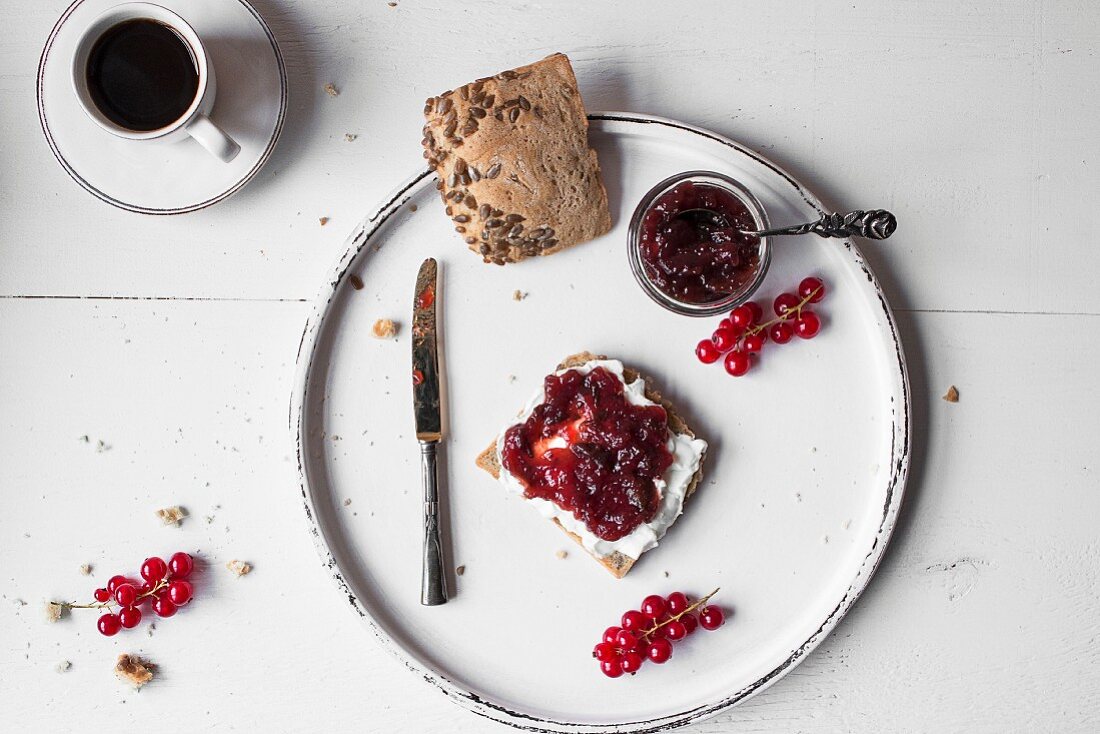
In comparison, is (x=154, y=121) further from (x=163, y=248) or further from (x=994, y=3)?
(x=994, y=3)

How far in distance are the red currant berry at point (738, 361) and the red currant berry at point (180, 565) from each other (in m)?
1.46

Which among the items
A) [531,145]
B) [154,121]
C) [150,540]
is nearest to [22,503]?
[150,540]

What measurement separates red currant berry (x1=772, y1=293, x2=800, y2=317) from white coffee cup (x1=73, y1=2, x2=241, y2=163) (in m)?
1.34

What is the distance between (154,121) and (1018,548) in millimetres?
2428

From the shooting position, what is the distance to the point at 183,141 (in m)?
2.03

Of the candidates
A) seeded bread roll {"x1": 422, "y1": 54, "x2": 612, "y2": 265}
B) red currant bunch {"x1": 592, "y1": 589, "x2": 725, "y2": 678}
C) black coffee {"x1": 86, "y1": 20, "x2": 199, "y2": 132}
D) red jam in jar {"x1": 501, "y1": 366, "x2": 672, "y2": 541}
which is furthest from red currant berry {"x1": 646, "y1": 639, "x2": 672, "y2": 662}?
black coffee {"x1": 86, "y1": 20, "x2": 199, "y2": 132}

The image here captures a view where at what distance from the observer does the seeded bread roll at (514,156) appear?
1.91m

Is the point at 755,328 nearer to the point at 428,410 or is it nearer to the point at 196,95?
the point at 428,410

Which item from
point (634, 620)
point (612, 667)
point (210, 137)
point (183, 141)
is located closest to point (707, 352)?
point (634, 620)

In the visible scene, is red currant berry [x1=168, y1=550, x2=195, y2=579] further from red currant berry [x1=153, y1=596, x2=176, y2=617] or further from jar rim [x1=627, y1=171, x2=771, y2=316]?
jar rim [x1=627, y1=171, x2=771, y2=316]

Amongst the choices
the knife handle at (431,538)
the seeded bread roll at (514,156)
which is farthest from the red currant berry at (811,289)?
the knife handle at (431,538)

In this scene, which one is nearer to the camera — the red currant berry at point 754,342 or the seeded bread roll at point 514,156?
the seeded bread roll at point 514,156

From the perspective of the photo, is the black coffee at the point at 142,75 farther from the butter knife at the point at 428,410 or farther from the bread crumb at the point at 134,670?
the bread crumb at the point at 134,670

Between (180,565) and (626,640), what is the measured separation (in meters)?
1.14
